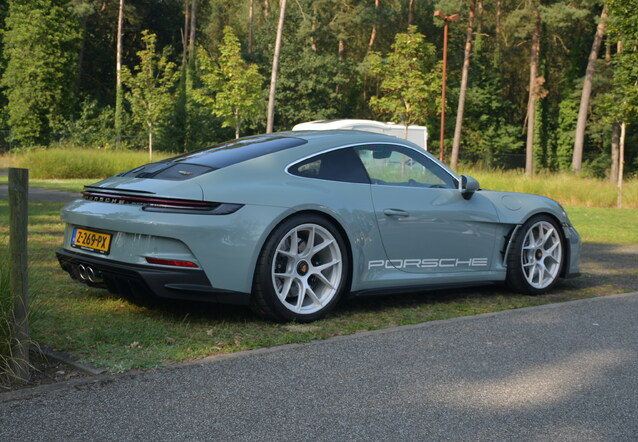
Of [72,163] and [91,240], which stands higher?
[91,240]

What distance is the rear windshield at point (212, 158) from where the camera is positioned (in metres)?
5.25

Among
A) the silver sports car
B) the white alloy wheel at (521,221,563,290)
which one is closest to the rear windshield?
the silver sports car

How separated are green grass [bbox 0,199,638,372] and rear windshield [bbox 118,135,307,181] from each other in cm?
102

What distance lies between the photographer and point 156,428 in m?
3.23

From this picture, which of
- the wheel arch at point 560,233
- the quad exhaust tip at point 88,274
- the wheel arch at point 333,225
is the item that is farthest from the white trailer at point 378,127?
the quad exhaust tip at point 88,274

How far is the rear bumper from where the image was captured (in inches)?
189

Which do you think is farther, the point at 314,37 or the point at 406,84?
the point at 314,37

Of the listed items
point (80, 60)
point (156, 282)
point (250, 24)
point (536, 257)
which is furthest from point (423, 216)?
point (80, 60)

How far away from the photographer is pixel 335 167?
5691mm

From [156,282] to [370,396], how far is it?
172 centimetres

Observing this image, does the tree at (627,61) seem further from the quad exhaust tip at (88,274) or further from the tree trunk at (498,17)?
the tree trunk at (498,17)

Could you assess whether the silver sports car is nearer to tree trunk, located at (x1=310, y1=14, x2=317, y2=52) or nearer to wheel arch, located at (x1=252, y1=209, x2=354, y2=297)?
wheel arch, located at (x1=252, y1=209, x2=354, y2=297)

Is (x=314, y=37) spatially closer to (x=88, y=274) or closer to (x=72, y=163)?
(x=72, y=163)

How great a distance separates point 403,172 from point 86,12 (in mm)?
49801
